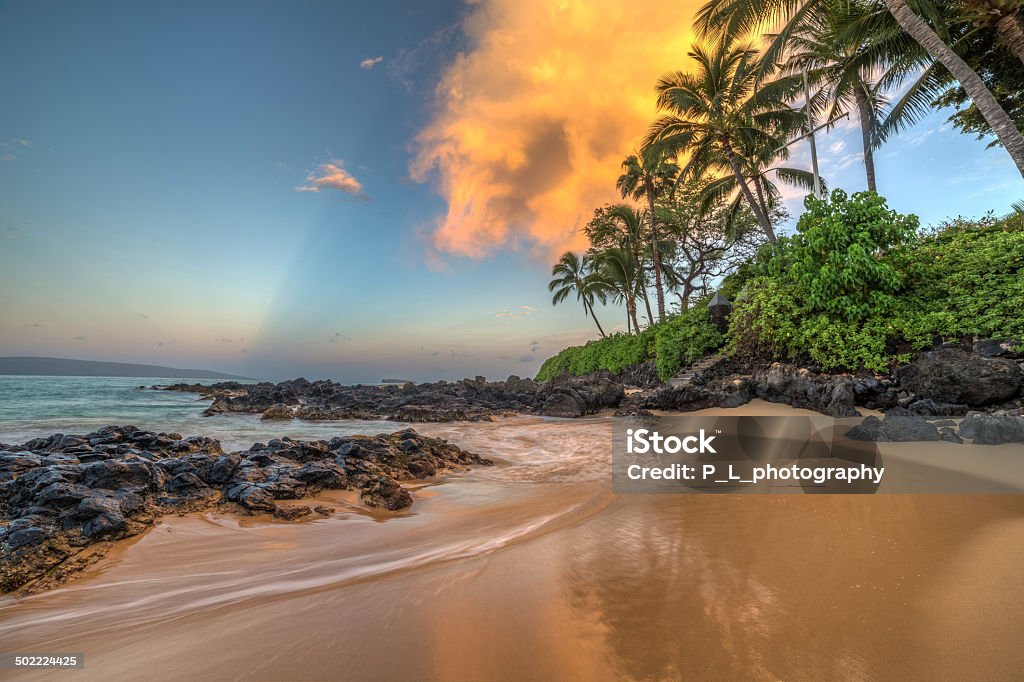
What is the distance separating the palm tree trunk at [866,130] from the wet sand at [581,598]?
59.5 ft

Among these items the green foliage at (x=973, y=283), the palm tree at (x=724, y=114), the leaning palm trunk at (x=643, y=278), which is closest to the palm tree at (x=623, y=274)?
the leaning palm trunk at (x=643, y=278)

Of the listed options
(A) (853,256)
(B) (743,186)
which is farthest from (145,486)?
(B) (743,186)

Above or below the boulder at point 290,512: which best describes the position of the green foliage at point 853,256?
above

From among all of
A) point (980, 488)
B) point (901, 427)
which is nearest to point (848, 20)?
point (901, 427)

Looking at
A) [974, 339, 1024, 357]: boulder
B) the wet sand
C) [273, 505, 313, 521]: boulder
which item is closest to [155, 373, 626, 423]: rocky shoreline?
[974, 339, 1024, 357]: boulder

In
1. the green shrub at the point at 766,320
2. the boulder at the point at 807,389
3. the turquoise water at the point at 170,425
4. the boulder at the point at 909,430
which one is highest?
the green shrub at the point at 766,320

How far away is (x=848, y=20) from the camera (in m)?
11.4

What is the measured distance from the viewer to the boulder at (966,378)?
5488mm

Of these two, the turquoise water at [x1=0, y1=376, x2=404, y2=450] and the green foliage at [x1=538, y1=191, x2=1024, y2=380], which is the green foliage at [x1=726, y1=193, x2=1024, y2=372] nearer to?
the green foliage at [x1=538, y1=191, x2=1024, y2=380]

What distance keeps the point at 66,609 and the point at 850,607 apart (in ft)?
12.7

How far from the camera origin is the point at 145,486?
3871mm

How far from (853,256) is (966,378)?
292cm

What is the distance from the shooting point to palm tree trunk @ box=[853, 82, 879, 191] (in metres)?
15.5

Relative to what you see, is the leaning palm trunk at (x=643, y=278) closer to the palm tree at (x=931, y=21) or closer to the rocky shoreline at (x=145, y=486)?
the palm tree at (x=931, y=21)
